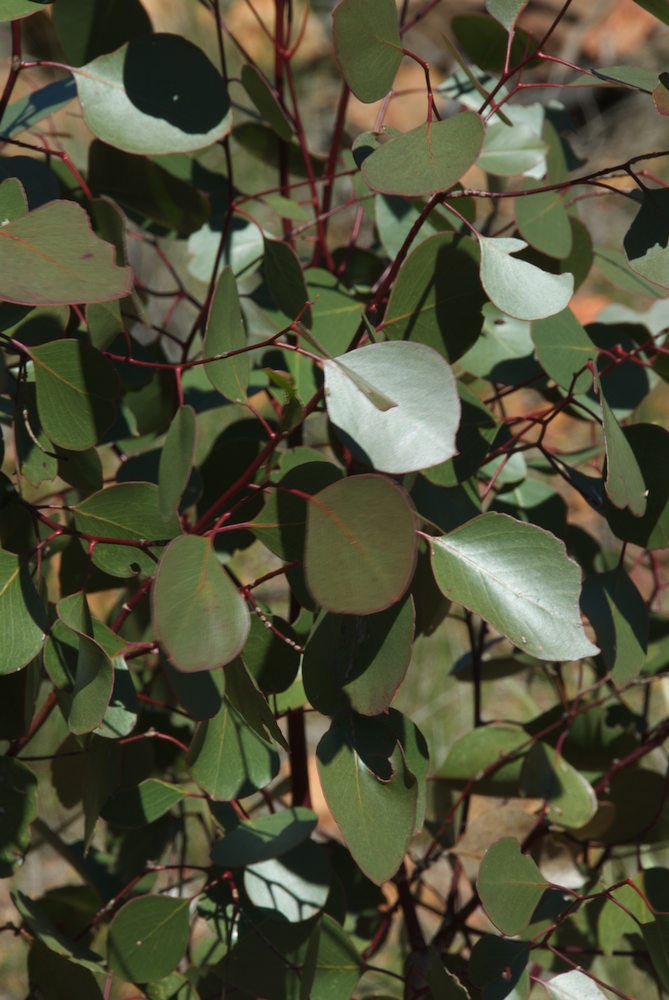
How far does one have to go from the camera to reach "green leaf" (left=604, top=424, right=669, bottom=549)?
547mm

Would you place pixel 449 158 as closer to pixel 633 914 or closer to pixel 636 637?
pixel 636 637

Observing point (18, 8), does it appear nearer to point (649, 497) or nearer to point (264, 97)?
point (264, 97)

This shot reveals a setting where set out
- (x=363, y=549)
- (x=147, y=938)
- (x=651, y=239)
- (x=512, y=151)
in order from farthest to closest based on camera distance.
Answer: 1. (x=512, y=151)
2. (x=147, y=938)
3. (x=651, y=239)
4. (x=363, y=549)

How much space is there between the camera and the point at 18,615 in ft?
1.63

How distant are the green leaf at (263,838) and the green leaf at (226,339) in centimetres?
26

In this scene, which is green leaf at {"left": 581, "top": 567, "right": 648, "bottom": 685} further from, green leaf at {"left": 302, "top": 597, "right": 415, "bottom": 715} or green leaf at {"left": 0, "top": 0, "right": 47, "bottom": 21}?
green leaf at {"left": 0, "top": 0, "right": 47, "bottom": 21}

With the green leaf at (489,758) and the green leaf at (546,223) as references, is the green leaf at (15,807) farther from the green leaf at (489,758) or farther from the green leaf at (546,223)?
the green leaf at (546,223)

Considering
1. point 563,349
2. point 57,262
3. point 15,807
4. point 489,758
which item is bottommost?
A: point 489,758

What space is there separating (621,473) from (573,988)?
295 mm

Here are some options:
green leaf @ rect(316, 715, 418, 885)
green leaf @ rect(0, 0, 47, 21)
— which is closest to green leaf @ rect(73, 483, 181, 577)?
green leaf @ rect(316, 715, 418, 885)

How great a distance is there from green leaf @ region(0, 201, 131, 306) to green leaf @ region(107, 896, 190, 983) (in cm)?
38

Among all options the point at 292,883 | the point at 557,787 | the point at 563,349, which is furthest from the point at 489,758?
the point at 563,349

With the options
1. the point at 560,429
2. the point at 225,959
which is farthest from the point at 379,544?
the point at 560,429

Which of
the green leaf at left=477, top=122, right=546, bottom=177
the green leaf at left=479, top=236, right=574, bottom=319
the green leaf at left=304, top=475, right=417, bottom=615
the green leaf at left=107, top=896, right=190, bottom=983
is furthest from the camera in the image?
the green leaf at left=477, top=122, right=546, bottom=177
